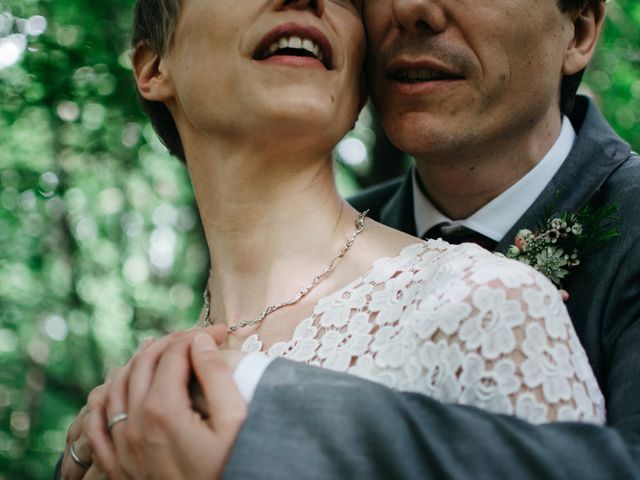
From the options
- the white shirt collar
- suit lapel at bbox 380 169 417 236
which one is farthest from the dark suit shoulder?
the white shirt collar

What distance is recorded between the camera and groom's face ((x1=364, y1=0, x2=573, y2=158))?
328 centimetres

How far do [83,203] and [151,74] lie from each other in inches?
172

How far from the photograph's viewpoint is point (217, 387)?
1833 millimetres

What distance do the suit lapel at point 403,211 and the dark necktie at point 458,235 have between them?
0.62 feet

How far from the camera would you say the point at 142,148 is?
665cm

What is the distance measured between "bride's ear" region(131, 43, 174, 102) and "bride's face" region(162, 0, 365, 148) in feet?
0.66

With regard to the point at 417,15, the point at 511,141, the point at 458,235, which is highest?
the point at 417,15

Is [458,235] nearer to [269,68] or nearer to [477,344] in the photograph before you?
[269,68]

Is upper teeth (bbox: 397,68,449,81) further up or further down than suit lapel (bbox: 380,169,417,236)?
further up

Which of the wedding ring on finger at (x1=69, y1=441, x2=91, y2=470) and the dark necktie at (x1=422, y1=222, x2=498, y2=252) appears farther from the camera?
the dark necktie at (x1=422, y1=222, x2=498, y2=252)

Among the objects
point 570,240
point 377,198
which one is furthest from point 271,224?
point 377,198

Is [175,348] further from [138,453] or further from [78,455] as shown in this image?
[78,455]

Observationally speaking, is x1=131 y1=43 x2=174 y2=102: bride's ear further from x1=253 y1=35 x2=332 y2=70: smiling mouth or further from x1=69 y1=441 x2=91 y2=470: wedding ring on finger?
x1=69 y1=441 x2=91 y2=470: wedding ring on finger

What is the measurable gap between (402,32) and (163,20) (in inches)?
38.8
